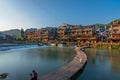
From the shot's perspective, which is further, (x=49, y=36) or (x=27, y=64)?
(x=49, y=36)

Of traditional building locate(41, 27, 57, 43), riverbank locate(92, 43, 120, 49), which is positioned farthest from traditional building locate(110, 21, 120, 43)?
traditional building locate(41, 27, 57, 43)

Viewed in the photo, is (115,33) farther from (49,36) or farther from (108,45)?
(49,36)

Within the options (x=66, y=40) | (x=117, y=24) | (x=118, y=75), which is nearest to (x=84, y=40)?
(x=66, y=40)

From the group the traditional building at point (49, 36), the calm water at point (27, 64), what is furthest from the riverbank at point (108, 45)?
the traditional building at point (49, 36)

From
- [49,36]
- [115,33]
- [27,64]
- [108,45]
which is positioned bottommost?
[27,64]

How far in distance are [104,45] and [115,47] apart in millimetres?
7888

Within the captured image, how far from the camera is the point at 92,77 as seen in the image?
2519cm

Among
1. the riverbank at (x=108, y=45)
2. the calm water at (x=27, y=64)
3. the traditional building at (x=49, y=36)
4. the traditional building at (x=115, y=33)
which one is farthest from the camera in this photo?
the traditional building at (x=49, y=36)

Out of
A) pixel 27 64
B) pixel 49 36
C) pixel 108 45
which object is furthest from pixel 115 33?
pixel 27 64

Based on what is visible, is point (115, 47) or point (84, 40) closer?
point (115, 47)

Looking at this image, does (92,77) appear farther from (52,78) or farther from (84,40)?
(84,40)

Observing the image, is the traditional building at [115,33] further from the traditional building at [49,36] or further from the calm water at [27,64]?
the traditional building at [49,36]

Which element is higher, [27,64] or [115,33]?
[115,33]

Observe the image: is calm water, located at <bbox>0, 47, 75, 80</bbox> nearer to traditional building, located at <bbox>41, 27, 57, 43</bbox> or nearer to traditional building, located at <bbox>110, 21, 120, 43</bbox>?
traditional building, located at <bbox>110, 21, 120, 43</bbox>
